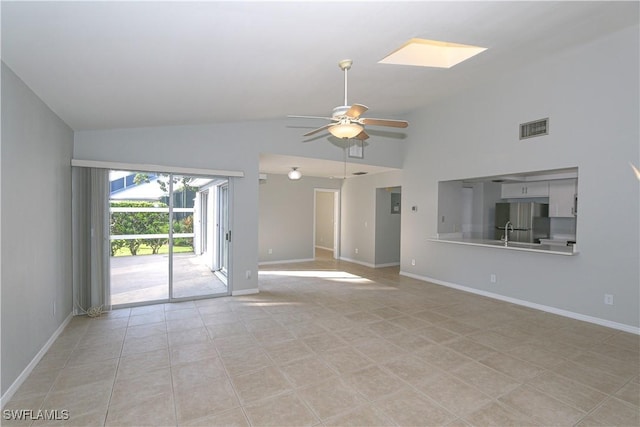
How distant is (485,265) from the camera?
5.41 meters

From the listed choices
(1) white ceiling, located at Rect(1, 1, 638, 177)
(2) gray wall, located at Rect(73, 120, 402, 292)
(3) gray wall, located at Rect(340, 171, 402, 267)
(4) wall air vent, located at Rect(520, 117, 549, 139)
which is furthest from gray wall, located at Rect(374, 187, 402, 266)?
(1) white ceiling, located at Rect(1, 1, 638, 177)

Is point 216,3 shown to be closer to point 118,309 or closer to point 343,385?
point 343,385

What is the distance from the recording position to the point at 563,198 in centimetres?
617

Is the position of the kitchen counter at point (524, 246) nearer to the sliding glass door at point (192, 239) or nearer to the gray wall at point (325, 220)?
the sliding glass door at point (192, 239)

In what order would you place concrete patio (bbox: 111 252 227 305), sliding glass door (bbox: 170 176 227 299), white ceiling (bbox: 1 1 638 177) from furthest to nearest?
sliding glass door (bbox: 170 176 227 299) < concrete patio (bbox: 111 252 227 305) < white ceiling (bbox: 1 1 638 177)

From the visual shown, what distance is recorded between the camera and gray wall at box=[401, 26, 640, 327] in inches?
149

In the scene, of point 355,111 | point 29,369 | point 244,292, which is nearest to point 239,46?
point 355,111

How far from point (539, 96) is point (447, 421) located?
461 centimetres

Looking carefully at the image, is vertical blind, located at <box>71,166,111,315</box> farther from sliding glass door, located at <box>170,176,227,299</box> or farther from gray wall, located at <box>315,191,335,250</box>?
gray wall, located at <box>315,191,335,250</box>

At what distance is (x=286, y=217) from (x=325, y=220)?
3312 millimetres

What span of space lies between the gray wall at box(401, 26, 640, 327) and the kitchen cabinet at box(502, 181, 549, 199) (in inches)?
84.3

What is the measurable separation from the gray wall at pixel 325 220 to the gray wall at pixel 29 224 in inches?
325

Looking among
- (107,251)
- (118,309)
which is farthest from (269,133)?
(118,309)

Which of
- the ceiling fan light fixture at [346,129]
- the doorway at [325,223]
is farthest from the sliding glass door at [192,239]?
the doorway at [325,223]
